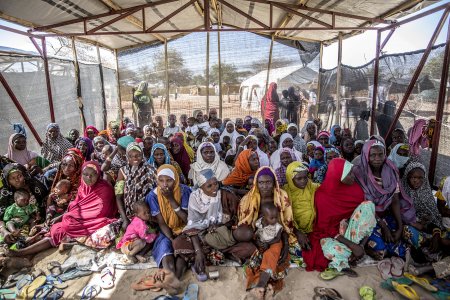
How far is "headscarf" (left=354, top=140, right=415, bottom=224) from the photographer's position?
3260 mm

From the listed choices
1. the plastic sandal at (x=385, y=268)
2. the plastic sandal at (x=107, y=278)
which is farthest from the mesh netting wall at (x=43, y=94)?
the plastic sandal at (x=385, y=268)

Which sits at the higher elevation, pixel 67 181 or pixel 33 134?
pixel 33 134

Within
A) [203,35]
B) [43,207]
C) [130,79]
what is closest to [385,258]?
[43,207]

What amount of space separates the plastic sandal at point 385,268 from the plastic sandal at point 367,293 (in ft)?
1.01

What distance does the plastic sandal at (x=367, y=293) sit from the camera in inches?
101

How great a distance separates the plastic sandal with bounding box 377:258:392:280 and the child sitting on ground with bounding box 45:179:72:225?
13.3ft

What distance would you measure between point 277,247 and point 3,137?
5.61 meters

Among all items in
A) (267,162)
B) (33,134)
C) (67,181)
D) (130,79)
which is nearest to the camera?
(67,181)

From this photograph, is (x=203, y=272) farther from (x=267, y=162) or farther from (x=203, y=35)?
(x=203, y=35)

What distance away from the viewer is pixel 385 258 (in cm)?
307

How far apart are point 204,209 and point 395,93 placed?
16.5ft

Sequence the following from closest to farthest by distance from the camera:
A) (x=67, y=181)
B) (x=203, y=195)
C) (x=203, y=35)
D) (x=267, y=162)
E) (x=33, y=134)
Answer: (x=203, y=195)
(x=67, y=181)
(x=267, y=162)
(x=33, y=134)
(x=203, y=35)

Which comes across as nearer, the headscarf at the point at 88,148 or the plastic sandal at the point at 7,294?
the plastic sandal at the point at 7,294

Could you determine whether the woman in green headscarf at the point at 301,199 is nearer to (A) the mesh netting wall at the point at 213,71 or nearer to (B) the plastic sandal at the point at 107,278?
(B) the plastic sandal at the point at 107,278
